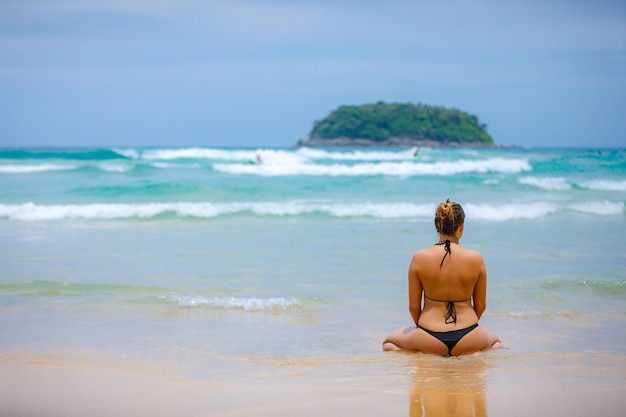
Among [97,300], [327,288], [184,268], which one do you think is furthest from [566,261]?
[97,300]

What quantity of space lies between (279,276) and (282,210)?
7.32 meters

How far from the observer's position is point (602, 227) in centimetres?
1289

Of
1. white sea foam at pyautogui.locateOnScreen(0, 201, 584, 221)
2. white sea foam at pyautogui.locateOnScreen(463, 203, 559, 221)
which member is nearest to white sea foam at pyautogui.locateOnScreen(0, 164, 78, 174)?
white sea foam at pyautogui.locateOnScreen(0, 201, 584, 221)

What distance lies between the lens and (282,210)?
605 inches

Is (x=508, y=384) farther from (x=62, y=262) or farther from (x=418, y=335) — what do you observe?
(x=62, y=262)

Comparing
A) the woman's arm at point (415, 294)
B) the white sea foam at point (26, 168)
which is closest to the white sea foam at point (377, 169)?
the white sea foam at point (26, 168)

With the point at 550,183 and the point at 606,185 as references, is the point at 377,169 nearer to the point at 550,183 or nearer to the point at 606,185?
the point at 550,183

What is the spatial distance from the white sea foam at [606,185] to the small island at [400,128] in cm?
9559

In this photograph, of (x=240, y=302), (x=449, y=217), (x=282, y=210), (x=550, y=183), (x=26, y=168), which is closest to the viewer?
(x=449, y=217)

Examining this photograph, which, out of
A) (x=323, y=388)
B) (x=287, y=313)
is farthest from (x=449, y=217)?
(x=287, y=313)

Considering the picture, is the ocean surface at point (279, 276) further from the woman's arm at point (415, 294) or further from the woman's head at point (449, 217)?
the woman's head at point (449, 217)

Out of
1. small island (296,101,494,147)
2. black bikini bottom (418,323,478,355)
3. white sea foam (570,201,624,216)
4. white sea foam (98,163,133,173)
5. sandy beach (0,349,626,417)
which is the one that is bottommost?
sandy beach (0,349,626,417)

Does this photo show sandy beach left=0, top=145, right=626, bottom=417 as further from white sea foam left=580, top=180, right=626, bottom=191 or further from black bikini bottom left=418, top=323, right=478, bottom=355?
white sea foam left=580, top=180, right=626, bottom=191

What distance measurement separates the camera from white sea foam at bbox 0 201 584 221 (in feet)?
48.3
